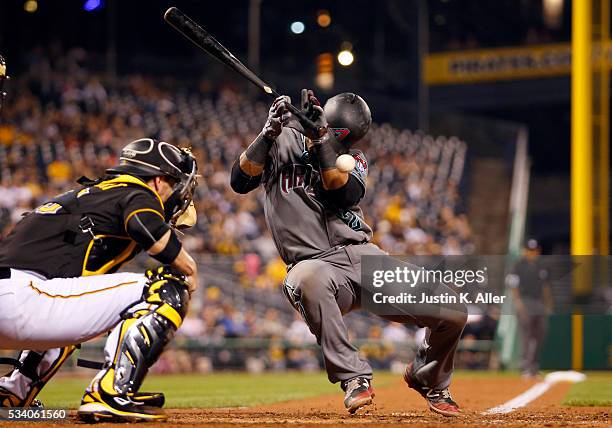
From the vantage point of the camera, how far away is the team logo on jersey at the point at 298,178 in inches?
222

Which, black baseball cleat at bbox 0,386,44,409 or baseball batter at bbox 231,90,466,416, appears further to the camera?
baseball batter at bbox 231,90,466,416

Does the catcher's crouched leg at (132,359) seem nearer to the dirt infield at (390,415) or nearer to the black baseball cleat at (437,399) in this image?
the dirt infield at (390,415)

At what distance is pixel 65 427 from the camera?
428 cm

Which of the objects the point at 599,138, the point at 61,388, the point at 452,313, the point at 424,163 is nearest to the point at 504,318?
the point at 599,138

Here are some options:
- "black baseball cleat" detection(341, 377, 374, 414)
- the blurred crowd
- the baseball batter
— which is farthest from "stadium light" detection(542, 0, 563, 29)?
"black baseball cleat" detection(341, 377, 374, 414)

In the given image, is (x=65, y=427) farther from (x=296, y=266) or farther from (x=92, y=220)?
(x=296, y=266)

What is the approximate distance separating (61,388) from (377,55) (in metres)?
19.9

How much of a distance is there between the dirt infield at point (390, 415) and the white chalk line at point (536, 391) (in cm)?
9

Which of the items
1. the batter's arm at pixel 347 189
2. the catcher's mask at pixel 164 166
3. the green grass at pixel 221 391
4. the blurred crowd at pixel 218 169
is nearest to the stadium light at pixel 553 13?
the blurred crowd at pixel 218 169

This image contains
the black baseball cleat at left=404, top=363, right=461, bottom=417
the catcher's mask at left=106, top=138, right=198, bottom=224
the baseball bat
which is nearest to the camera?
the catcher's mask at left=106, top=138, right=198, bottom=224

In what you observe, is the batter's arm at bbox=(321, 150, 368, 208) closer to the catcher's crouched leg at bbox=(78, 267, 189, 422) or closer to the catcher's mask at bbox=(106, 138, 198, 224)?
the catcher's mask at bbox=(106, 138, 198, 224)

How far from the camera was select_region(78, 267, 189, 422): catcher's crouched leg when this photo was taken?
14.3 ft

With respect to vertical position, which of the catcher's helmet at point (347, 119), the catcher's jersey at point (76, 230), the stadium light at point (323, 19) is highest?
the stadium light at point (323, 19)

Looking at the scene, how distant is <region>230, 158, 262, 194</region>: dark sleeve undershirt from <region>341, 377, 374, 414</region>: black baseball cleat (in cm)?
127
